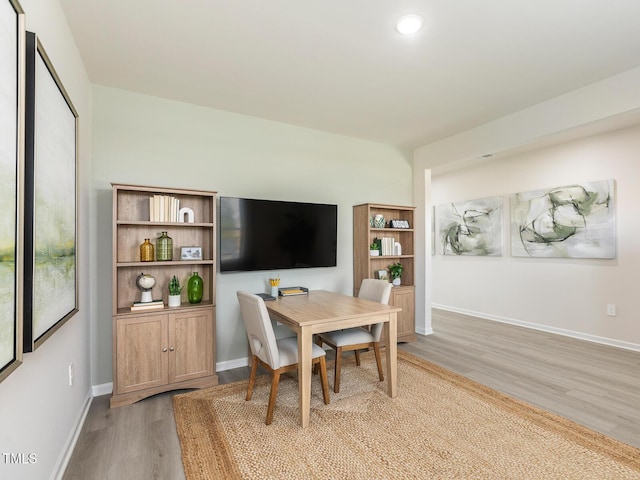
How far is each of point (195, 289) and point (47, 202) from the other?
60.3 inches

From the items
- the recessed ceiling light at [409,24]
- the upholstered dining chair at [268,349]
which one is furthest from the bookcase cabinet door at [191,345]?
the recessed ceiling light at [409,24]

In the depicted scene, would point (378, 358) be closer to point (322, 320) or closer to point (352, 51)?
point (322, 320)

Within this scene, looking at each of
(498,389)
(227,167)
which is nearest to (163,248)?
(227,167)

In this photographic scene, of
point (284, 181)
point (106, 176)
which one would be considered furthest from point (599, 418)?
point (106, 176)

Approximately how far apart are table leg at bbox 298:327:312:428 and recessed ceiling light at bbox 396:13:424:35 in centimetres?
203

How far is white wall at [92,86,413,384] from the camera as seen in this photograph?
285cm

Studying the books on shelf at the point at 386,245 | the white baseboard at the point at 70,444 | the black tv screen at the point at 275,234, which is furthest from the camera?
the books on shelf at the point at 386,245

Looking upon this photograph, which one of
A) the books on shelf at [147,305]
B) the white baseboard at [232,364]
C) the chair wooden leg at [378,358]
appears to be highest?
the books on shelf at [147,305]

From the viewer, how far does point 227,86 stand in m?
2.88

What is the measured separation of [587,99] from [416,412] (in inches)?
117

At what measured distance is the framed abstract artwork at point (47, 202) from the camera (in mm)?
1304

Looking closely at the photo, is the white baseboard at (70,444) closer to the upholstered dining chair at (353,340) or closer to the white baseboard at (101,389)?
the white baseboard at (101,389)

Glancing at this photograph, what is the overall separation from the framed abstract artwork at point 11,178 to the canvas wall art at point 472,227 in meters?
5.50

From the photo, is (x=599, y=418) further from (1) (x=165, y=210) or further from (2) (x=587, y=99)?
(1) (x=165, y=210)
